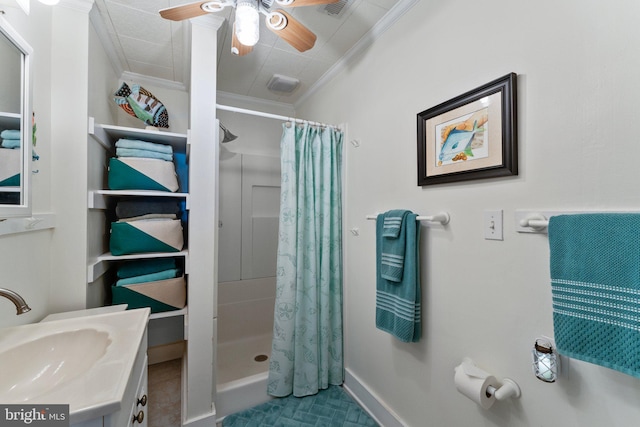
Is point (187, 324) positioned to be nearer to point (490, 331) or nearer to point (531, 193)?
point (490, 331)

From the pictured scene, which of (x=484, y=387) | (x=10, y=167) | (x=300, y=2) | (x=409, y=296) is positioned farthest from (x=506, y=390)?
(x=10, y=167)

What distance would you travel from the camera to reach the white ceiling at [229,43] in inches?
59.3

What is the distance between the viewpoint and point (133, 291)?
1.63 m

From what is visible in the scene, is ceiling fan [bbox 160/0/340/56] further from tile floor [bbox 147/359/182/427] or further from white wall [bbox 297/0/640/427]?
tile floor [bbox 147/359/182/427]

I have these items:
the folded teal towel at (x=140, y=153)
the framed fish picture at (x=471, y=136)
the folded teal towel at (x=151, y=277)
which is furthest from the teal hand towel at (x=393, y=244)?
the folded teal towel at (x=140, y=153)

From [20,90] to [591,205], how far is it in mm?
2018

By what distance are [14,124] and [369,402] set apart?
7.26 feet

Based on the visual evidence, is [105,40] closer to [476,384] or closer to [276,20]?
[276,20]

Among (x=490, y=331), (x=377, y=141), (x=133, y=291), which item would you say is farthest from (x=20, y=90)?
(x=490, y=331)

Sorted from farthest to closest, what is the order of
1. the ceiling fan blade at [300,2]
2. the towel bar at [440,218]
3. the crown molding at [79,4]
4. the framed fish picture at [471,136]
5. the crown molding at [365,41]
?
the crown molding at [365,41], the crown molding at [79,4], the towel bar at [440,218], the ceiling fan blade at [300,2], the framed fish picture at [471,136]

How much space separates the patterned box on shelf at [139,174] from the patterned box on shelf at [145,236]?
220mm

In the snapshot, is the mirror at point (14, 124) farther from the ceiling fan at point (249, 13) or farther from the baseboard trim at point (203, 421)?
the baseboard trim at point (203, 421)

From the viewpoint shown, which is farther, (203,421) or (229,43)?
(229,43)

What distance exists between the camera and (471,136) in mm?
1126
